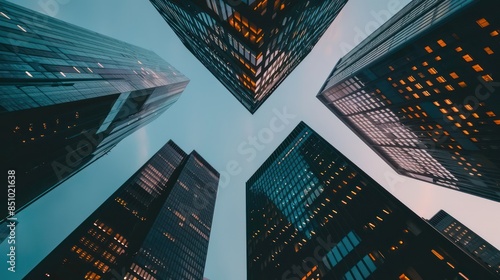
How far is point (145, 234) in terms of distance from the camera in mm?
91938

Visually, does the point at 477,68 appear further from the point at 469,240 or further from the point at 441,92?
the point at 469,240

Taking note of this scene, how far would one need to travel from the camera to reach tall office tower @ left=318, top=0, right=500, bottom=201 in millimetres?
37781

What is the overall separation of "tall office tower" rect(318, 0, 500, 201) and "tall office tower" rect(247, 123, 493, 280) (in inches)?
733

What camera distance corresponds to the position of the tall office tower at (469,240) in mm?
116450

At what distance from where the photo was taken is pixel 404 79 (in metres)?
53.1

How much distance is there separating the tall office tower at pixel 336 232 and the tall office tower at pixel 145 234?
1139 inches

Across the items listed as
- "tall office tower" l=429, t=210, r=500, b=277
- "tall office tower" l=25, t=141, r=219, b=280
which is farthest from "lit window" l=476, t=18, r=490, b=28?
"tall office tower" l=429, t=210, r=500, b=277

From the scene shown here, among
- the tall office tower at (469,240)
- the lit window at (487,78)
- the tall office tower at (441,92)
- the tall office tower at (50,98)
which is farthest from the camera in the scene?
the tall office tower at (469,240)

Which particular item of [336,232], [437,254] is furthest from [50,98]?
[437,254]

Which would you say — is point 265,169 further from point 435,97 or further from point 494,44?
point 494,44

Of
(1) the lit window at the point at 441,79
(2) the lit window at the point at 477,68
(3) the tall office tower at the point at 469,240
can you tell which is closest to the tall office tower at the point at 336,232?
(1) the lit window at the point at 441,79

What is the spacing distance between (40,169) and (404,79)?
67.8 m

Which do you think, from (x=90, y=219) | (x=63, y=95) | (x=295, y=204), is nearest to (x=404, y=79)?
(x=295, y=204)

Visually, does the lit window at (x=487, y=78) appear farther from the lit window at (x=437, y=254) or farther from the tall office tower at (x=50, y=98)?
the tall office tower at (x=50, y=98)
